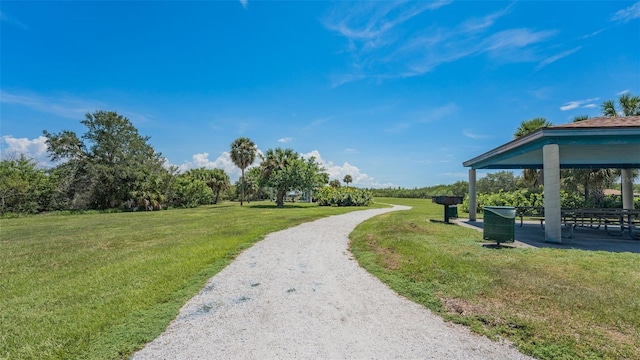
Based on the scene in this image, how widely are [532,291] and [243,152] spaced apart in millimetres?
35504

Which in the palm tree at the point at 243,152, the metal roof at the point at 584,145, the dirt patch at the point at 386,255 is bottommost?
the dirt patch at the point at 386,255

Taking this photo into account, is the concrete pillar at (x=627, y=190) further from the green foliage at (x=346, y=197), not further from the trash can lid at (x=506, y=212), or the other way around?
the green foliage at (x=346, y=197)

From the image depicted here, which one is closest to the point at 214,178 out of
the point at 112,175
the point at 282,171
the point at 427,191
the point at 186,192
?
the point at 186,192

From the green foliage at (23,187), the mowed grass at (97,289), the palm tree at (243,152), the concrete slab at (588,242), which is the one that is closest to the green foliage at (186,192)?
the palm tree at (243,152)

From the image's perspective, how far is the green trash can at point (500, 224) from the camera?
7.22 meters

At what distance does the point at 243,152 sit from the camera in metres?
37.2

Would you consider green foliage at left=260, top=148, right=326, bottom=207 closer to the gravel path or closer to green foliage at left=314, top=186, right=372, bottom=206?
green foliage at left=314, top=186, right=372, bottom=206

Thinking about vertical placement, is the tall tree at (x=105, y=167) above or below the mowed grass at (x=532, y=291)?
above

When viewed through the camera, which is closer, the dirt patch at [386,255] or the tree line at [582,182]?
the dirt patch at [386,255]

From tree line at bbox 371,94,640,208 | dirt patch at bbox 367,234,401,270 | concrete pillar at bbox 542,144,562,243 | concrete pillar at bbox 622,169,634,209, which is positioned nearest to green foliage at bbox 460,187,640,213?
tree line at bbox 371,94,640,208

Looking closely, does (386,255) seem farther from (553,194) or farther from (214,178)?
(214,178)

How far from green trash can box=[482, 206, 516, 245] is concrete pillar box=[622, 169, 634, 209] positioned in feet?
37.5

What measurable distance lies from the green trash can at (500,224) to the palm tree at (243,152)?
32.9 meters

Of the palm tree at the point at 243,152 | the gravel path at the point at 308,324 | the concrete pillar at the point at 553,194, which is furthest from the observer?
the palm tree at the point at 243,152
